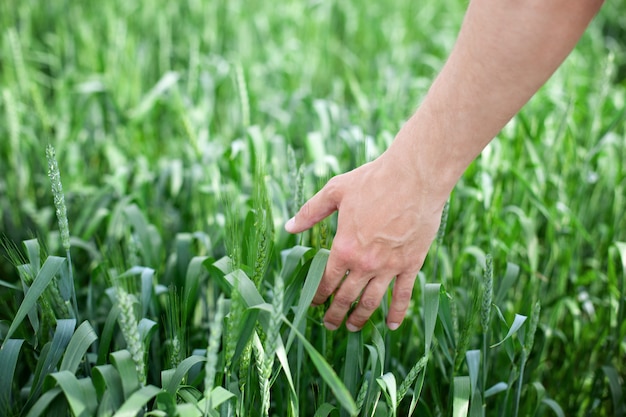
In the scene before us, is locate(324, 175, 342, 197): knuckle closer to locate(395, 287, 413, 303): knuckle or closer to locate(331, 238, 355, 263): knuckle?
locate(331, 238, 355, 263): knuckle

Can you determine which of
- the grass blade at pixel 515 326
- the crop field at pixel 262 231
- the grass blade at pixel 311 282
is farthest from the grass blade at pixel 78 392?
the grass blade at pixel 515 326

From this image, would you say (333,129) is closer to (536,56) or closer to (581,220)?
(581,220)

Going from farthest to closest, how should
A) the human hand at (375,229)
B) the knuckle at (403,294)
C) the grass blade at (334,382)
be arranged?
the knuckle at (403,294) → the human hand at (375,229) → the grass blade at (334,382)

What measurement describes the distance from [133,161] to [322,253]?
4.88 ft

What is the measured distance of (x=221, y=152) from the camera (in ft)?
7.19

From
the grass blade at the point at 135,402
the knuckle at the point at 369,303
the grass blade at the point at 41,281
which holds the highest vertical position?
the grass blade at the point at 41,281

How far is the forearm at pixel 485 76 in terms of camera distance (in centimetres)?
96

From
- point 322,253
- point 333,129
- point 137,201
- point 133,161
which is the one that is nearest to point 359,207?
point 322,253

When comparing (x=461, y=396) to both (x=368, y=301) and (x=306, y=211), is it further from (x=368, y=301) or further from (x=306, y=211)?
(x=306, y=211)

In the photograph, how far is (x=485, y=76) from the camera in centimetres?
100

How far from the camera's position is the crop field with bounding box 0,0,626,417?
1.14 m

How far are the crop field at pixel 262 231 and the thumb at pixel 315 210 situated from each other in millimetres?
62

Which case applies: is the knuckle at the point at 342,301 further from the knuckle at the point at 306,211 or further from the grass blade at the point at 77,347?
the grass blade at the point at 77,347

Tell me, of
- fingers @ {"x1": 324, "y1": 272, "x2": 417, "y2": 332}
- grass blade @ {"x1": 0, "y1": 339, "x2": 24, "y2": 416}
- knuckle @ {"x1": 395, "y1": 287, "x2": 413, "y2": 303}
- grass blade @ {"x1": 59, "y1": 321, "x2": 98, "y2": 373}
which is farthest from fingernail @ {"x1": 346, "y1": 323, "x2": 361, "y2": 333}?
grass blade @ {"x1": 0, "y1": 339, "x2": 24, "y2": 416}
